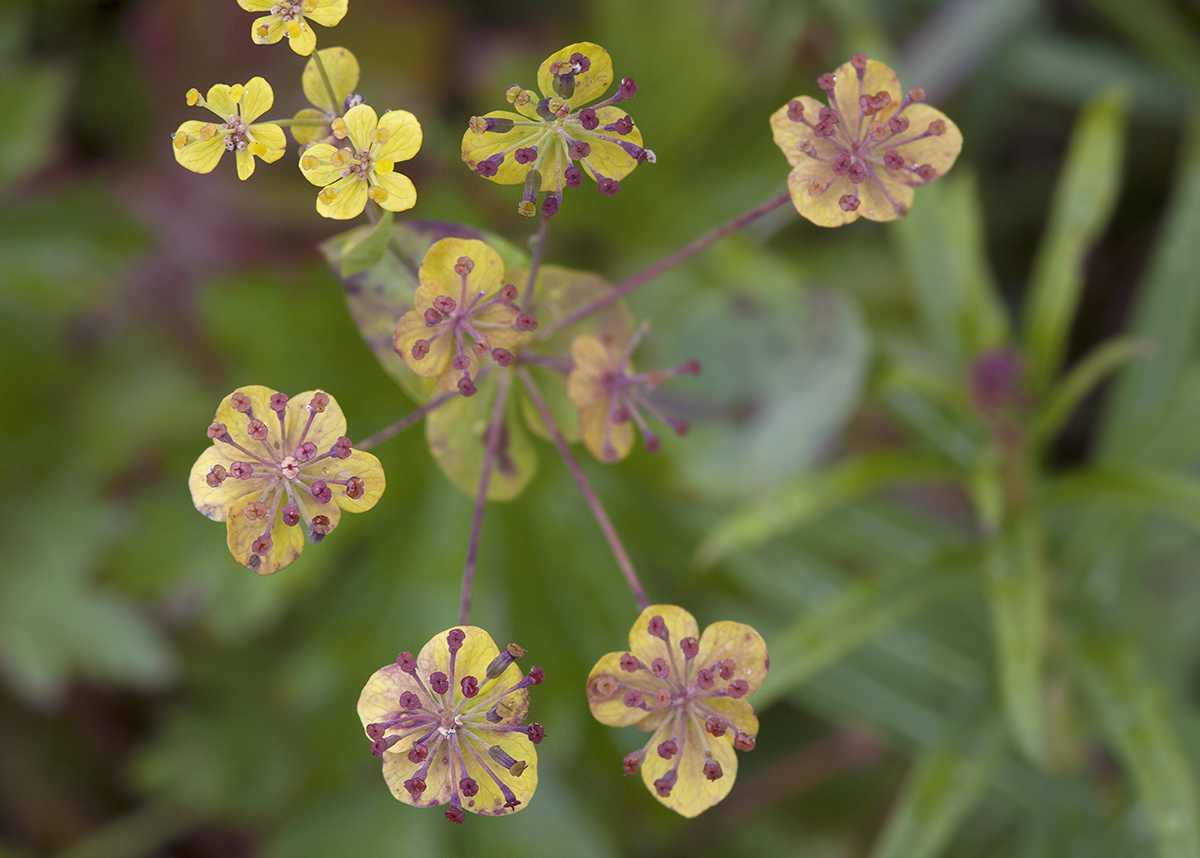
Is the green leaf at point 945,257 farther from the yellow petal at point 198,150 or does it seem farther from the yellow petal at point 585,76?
the yellow petal at point 198,150

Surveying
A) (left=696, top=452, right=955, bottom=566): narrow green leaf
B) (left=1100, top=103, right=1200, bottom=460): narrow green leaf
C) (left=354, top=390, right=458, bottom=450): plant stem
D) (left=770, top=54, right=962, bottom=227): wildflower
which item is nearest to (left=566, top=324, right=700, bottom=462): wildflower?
(left=354, top=390, right=458, bottom=450): plant stem

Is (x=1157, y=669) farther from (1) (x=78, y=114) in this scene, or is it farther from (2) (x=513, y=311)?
(1) (x=78, y=114)

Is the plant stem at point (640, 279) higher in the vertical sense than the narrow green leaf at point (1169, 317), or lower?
higher

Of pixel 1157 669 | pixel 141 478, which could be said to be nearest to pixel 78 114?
pixel 141 478

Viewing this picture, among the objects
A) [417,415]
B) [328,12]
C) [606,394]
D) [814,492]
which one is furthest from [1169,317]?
[328,12]

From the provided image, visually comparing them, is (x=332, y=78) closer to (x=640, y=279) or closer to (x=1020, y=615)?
(x=640, y=279)

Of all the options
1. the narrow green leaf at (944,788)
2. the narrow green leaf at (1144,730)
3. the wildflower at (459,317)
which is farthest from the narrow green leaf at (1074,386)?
the wildflower at (459,317)
